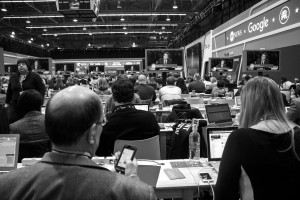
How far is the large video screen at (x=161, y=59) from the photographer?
9781 millimetres

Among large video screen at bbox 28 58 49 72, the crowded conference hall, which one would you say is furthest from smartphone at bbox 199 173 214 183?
large video screen at bbox 28 58 49 72

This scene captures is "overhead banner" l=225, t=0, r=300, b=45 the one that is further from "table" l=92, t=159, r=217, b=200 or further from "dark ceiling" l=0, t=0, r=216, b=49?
"table" l=92, t=159, r=217, b=200

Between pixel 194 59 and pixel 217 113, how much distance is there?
1966 cm

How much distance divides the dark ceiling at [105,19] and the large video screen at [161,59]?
7751 mm

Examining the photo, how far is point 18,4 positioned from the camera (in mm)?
17453

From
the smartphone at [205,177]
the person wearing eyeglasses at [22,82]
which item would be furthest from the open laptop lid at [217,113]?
the person wearing eyeglasses at [22,82]

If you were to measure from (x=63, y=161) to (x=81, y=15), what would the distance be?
26.1 feet

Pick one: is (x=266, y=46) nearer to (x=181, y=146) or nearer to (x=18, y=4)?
(x=181, y=146)

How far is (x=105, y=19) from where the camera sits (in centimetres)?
2200

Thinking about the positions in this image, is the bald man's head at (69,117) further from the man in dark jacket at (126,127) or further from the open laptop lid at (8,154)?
the man in dark jacket at (126,127)

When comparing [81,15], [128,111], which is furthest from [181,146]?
[81,15]

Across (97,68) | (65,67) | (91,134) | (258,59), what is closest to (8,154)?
(91,134)

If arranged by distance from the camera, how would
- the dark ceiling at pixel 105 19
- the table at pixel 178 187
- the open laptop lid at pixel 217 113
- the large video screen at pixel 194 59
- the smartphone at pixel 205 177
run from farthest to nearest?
1. the large video screen at pixel 194 59
2. the dark ceiling at pixel 105 19
3. the open laptop lid at pixel 217 113
4. the smartphone at pixel 205 177
5. the table at pixel 178 187

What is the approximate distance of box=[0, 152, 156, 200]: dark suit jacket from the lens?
3.37 feet
